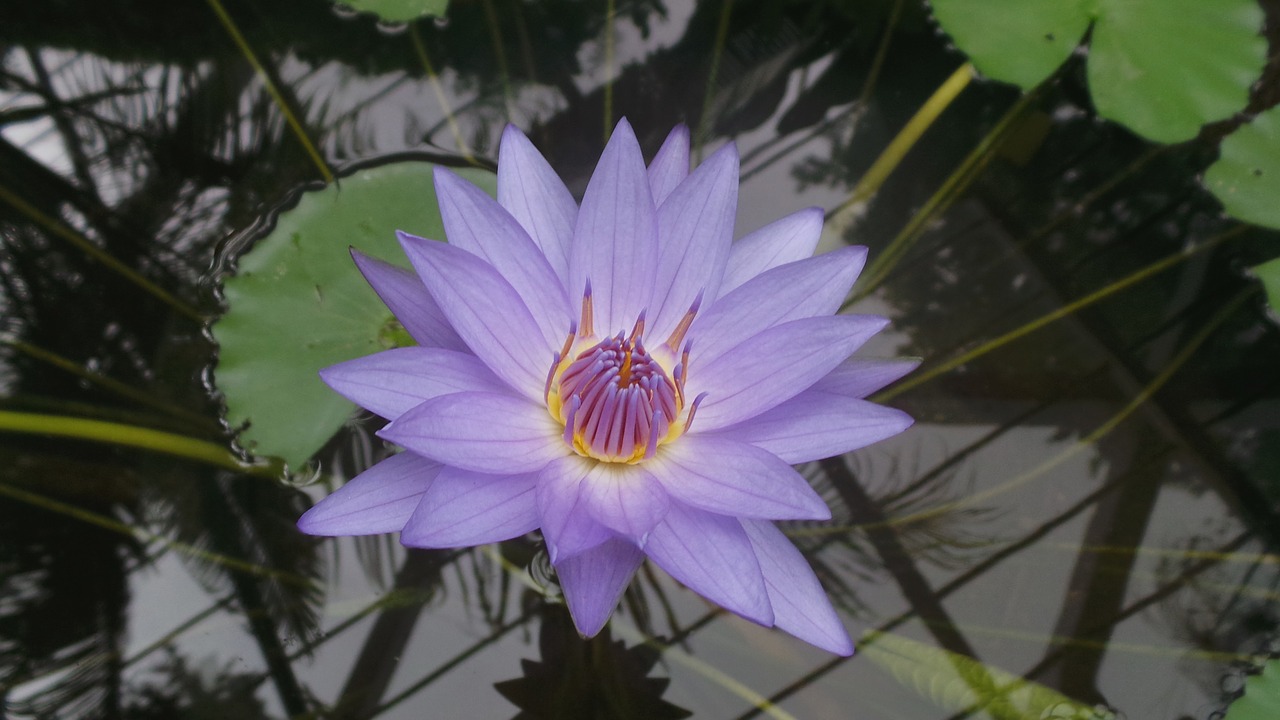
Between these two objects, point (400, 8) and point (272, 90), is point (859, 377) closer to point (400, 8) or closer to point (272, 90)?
point (400, 8)

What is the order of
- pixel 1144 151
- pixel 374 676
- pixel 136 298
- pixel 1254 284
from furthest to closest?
pixel 1144 151 → pixel 1254 284 → pixel 136 298 → pixel 374 676

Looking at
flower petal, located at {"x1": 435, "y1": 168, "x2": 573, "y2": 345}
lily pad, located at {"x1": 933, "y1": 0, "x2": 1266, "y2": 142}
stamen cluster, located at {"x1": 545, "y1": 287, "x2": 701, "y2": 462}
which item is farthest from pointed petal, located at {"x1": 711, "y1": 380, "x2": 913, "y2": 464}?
lily pad, located at {"x1": 933, "y1": 0, "x2": 1266, "y2": 142}

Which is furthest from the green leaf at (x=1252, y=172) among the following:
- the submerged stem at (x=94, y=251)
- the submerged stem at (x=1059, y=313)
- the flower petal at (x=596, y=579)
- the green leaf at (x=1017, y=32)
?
the submerged stem at (x=94, y=251)

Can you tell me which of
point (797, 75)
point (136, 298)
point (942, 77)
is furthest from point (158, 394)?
point (942, 77)

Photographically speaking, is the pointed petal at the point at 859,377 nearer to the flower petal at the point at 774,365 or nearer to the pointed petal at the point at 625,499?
the flower petal at the point at 774,365

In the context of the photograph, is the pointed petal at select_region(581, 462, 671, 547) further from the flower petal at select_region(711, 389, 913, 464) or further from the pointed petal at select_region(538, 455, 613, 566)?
the flower petal at select_region(711, 389, 913, 464)

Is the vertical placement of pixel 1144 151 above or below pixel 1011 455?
above

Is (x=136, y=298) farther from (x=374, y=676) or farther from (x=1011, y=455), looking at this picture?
(x=1011, y=455)
